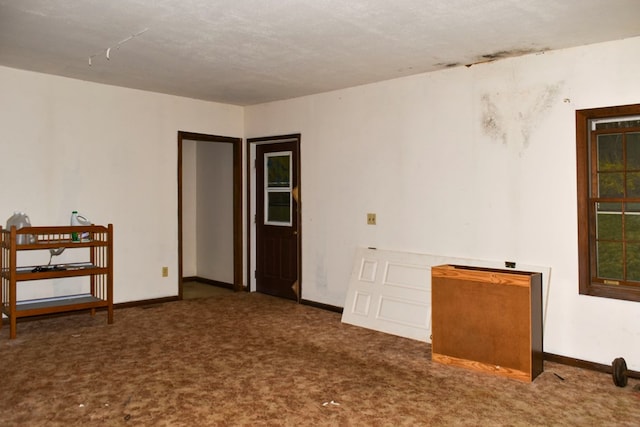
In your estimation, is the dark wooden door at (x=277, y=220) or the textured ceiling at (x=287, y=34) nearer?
the textured ceiling at (x=287, y=34)

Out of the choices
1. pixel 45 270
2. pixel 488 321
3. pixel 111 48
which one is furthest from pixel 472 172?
pixel 45 270

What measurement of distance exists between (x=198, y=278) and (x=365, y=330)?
148 inches

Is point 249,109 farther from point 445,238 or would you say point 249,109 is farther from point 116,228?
point 445,238

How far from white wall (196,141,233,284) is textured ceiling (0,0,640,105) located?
7.66 feet

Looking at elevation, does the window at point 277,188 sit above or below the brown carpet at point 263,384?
above

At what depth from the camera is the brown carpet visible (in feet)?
9.75

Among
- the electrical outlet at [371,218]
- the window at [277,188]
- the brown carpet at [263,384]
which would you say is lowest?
the brown carpet at [263,384]

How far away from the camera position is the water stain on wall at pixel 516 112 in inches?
162

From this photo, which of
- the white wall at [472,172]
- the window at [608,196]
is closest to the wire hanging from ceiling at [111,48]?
the white wall at [472,172]

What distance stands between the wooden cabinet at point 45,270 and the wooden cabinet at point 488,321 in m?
3.28

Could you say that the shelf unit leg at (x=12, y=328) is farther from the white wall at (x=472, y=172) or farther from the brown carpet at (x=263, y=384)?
the white wall at (x=472, y=172)

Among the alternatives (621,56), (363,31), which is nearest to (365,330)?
(363,31)

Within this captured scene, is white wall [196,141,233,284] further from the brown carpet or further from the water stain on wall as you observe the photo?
the water stain on wall

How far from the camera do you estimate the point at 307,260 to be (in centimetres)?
612
